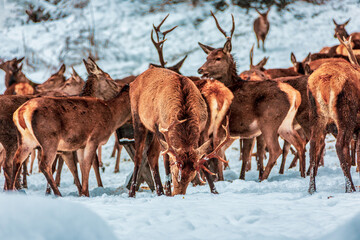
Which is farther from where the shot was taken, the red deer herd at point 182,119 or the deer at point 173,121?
the red deer herd at point 182,119

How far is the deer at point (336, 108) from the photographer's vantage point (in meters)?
6.03

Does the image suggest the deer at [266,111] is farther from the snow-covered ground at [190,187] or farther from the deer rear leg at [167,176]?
the deer rear leg at [167,176]

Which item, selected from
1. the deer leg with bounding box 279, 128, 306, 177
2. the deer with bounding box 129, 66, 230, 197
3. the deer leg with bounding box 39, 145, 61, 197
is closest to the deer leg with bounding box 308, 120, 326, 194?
the deer with bounding box 129, 66, 230, 197

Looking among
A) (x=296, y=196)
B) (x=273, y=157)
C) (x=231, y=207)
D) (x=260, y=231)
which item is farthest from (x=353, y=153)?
(x=260, y=231)

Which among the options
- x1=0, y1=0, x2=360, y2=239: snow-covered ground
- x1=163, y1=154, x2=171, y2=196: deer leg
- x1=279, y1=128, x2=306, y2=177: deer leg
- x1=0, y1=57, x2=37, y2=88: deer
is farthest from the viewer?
x1=0, y1=57, x2=37, y2=88: deer

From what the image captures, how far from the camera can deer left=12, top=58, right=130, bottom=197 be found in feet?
23.6

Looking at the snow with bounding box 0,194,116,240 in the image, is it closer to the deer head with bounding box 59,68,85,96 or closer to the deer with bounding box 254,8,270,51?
the deer head with bounding box 59,68,85,96

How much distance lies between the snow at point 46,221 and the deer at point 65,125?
137 inches

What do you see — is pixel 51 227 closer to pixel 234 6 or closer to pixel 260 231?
pixel 260 231

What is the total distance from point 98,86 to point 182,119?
12.4ft

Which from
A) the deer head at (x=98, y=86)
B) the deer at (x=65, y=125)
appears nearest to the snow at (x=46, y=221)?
the deer at (x=65, y=125)

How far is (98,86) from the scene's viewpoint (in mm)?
9500

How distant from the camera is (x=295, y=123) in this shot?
9.83 meters

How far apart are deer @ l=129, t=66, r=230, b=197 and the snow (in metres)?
2.21
